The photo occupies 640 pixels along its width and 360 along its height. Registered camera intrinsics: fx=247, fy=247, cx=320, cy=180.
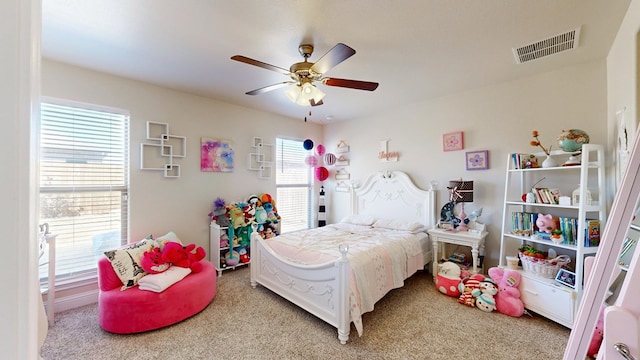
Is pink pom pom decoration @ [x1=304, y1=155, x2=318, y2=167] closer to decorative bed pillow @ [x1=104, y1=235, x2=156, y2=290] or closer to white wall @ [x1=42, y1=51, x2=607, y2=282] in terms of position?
white wall @ [x1=42, y1=51, x2=607, y2=282]

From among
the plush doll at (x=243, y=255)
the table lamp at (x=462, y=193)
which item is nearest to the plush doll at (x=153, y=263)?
the plush doll at (x=243, y=255)

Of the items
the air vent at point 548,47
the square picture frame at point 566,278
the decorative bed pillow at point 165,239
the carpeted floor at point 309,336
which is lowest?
the carpeted floor at point 309,336

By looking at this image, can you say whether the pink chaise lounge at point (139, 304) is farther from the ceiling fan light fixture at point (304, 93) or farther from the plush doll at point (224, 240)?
the ceiling fan light fixture at point (304, 93)

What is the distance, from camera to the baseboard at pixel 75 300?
2.46 meters

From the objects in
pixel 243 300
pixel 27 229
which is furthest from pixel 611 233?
pixel 243 300

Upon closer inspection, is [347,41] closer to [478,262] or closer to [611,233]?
[611,233]

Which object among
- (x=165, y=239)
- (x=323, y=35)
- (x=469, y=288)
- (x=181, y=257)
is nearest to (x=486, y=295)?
(x=469, y=288)

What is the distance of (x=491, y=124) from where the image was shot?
3.06m

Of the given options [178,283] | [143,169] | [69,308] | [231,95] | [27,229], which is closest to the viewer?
[27,229]

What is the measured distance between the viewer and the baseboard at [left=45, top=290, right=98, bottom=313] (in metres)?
2.46

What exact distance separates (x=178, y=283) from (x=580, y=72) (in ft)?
14.7

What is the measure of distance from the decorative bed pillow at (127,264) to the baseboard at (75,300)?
74 cm

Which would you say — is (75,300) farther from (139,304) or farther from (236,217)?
(236,217)

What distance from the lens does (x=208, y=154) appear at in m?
3.49
